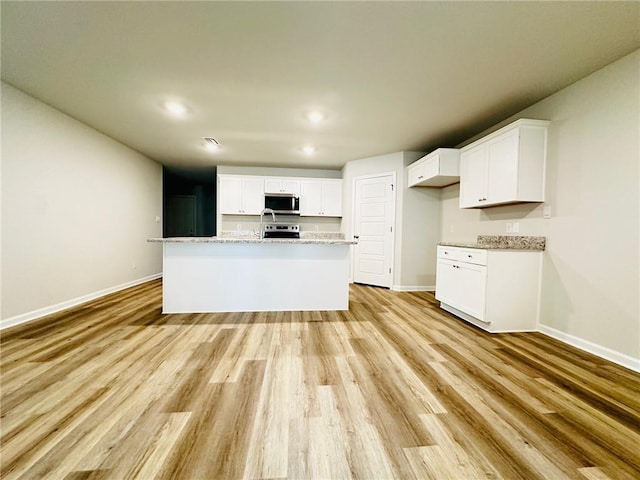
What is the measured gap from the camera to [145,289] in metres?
4.26

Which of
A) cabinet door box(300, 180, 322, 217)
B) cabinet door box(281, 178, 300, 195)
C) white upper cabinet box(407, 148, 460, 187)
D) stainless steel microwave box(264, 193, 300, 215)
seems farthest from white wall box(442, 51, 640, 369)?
cabinet door box(281, 178, 300, 195)

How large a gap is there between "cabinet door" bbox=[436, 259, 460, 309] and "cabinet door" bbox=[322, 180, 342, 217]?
8.69 ft

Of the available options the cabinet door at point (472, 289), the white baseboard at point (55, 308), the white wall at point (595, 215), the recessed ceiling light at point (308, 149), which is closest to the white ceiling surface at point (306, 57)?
the white wall at point (595, 215)

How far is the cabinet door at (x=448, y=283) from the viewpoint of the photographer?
9.75ft

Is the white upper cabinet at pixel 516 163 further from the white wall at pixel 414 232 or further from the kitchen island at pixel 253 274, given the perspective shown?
the kitchen island at pixel 253 274

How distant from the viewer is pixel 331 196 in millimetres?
5414

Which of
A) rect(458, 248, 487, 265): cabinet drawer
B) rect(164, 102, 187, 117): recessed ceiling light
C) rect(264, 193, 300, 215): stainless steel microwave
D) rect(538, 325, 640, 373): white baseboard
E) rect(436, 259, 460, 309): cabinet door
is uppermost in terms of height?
rect(164, 102, 187, 117): recessed ceiling light

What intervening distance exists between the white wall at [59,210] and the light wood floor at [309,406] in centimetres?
71

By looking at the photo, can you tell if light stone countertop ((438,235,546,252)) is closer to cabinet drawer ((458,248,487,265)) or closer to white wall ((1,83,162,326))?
cabinet drawer ((458,248,487,265))

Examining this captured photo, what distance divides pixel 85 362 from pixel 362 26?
3.16m

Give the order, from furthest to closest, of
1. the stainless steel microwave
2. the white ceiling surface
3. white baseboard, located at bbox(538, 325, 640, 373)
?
the stainless steel microwave < white baseboard, located at bbox(538, 325, 640, 373) < the white ceiling surface

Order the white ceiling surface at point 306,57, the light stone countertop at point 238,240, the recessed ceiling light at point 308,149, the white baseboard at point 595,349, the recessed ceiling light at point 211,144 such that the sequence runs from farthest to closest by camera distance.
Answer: the recessed ceiling light at point 308,149, the recessed ceiling light at point 211,144, the light stone countertop at point 238,240, the white baseboard at point 595,349, the white ceiling surface at point 306,57

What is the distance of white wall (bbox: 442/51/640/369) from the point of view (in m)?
1.93

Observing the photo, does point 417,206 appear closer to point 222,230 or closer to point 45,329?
point 222,230
